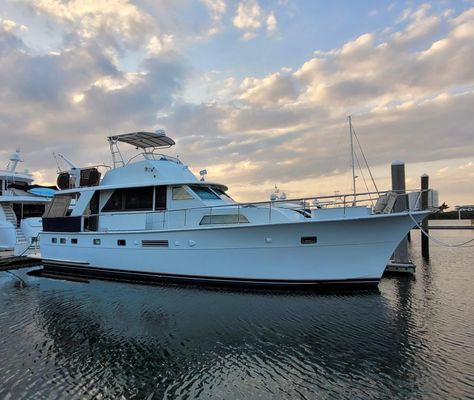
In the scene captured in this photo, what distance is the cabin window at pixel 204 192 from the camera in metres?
12.3

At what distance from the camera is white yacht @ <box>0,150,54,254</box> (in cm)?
2047

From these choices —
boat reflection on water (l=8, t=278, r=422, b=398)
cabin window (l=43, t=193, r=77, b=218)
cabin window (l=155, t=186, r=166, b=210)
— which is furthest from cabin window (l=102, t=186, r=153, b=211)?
→ boat reflection on water (l=8, t=278, r=422, b=398)

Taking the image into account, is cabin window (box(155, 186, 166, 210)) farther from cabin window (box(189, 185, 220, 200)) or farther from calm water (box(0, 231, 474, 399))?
calm water (box(0, 231, 474, 399))

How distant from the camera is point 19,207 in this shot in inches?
939

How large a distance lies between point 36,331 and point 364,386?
21.6 feet

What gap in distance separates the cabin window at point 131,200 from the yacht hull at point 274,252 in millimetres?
1136

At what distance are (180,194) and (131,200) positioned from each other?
1.98 meters

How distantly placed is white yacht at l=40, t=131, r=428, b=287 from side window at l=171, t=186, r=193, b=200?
0.03 metres

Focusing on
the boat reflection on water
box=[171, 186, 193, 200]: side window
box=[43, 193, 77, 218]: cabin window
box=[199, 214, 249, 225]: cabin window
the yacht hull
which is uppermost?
box=[171, 186, 193, 200]: side window

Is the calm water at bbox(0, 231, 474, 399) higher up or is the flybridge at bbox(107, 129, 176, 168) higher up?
the flybridge at bbox(107, 129, 176, 168)

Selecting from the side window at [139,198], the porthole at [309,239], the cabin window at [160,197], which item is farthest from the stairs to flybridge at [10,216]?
the porthole at [309,239]

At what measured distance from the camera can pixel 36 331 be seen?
25.1 feet

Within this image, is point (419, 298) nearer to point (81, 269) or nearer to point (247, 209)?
point (247, 209)

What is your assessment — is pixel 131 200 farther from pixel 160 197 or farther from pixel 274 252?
pixel 274 252
